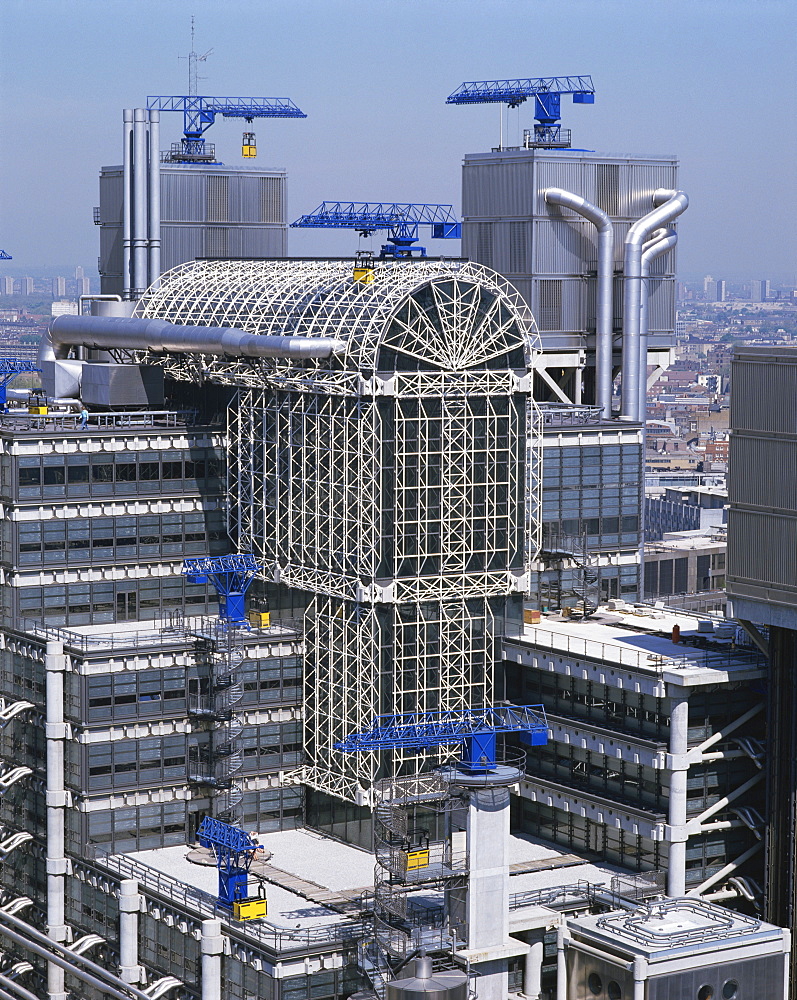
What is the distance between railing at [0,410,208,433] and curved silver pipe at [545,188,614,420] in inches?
1341

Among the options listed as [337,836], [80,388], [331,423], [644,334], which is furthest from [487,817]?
[644,334]

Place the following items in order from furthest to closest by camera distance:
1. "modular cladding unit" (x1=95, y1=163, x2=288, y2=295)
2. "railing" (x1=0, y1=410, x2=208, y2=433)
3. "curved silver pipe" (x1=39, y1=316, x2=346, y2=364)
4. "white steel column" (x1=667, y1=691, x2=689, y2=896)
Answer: "modular cladding unit" (x1=95, y1=163, x2=288, y2=295) < "railing" (x1=0, y1=410, x2=208, y2=433) < "curved silver pipe" (x1=39, y1=316, x2=346, y2=364) < "white steel column" (x1=667, y1=691, x2=689, y2=896)

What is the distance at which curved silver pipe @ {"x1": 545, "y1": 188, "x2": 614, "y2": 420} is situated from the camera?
148500mm

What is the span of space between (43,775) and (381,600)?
23.8 metres

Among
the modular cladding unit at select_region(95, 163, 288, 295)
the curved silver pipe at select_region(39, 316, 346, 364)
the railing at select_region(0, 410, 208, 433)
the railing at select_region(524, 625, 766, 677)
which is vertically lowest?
the railing at select_region(524, 625, 766, 677)

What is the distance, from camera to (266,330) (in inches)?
4975

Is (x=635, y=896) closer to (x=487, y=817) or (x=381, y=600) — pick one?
(x=487, y=817)

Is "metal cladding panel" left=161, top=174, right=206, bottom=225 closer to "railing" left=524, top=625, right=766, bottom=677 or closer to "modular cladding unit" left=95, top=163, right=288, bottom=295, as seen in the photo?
"modular cladding unit" left=95, top=163, right=288, bottom=295

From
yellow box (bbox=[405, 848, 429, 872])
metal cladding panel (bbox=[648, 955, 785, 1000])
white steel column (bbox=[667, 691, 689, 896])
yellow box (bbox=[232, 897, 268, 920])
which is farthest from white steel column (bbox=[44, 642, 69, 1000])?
metal cladding panel (bbox=[648, 955, 785, 1000])

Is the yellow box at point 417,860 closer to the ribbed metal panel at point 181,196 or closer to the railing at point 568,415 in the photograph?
the railing at point 568,415

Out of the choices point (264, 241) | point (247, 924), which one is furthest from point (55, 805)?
point (264, 241)

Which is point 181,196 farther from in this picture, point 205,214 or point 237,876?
point 237,876

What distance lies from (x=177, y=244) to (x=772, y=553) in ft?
235

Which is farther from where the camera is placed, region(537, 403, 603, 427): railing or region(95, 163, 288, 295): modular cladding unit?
region(95, 163, 288, 295): modular cladding unit
